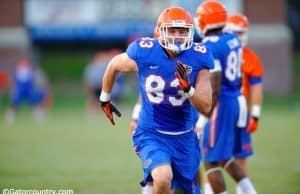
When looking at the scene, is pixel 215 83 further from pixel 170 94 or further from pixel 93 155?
pixel 93 155

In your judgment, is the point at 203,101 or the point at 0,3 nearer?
the point at 203,101

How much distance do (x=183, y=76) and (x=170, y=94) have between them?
367 millimetres

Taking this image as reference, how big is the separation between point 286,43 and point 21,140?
54.2 ft

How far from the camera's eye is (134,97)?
27562 mm

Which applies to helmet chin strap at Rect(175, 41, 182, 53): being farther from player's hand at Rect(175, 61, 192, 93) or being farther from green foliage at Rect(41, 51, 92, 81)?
green foliage at Rect(41, 51, 92, 81)

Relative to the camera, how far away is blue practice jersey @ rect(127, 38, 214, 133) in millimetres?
6809

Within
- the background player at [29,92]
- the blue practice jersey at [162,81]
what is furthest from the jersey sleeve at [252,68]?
the background player at [29,92]

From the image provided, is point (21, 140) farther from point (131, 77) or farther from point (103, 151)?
point (131, 77)

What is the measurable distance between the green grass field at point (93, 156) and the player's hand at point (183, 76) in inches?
124

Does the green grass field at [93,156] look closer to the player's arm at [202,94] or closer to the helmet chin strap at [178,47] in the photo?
the player's arm at [202,94]

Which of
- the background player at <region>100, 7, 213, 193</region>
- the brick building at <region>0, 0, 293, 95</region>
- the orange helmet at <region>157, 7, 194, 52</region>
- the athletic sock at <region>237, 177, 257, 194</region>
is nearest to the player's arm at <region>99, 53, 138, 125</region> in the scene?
the background player at <region>100, 7, 213, 193</region>

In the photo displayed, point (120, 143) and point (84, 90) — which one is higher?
point (120, 143)

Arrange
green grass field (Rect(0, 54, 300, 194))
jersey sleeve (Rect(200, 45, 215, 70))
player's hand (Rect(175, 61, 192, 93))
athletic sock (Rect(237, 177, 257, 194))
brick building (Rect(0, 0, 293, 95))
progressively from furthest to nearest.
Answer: brick building (Rect(0, 0, 293, 95)) < green grass field (Rect(0, 54, 300, 194)) < athletic sock (Rect(237, 177, 257, 194)) < jersey sleeve (Rect(200, 45, 215, 70)) < player's hand (Rect(175, 61, 192, 93))

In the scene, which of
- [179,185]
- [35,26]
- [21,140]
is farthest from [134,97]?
[179,185]
